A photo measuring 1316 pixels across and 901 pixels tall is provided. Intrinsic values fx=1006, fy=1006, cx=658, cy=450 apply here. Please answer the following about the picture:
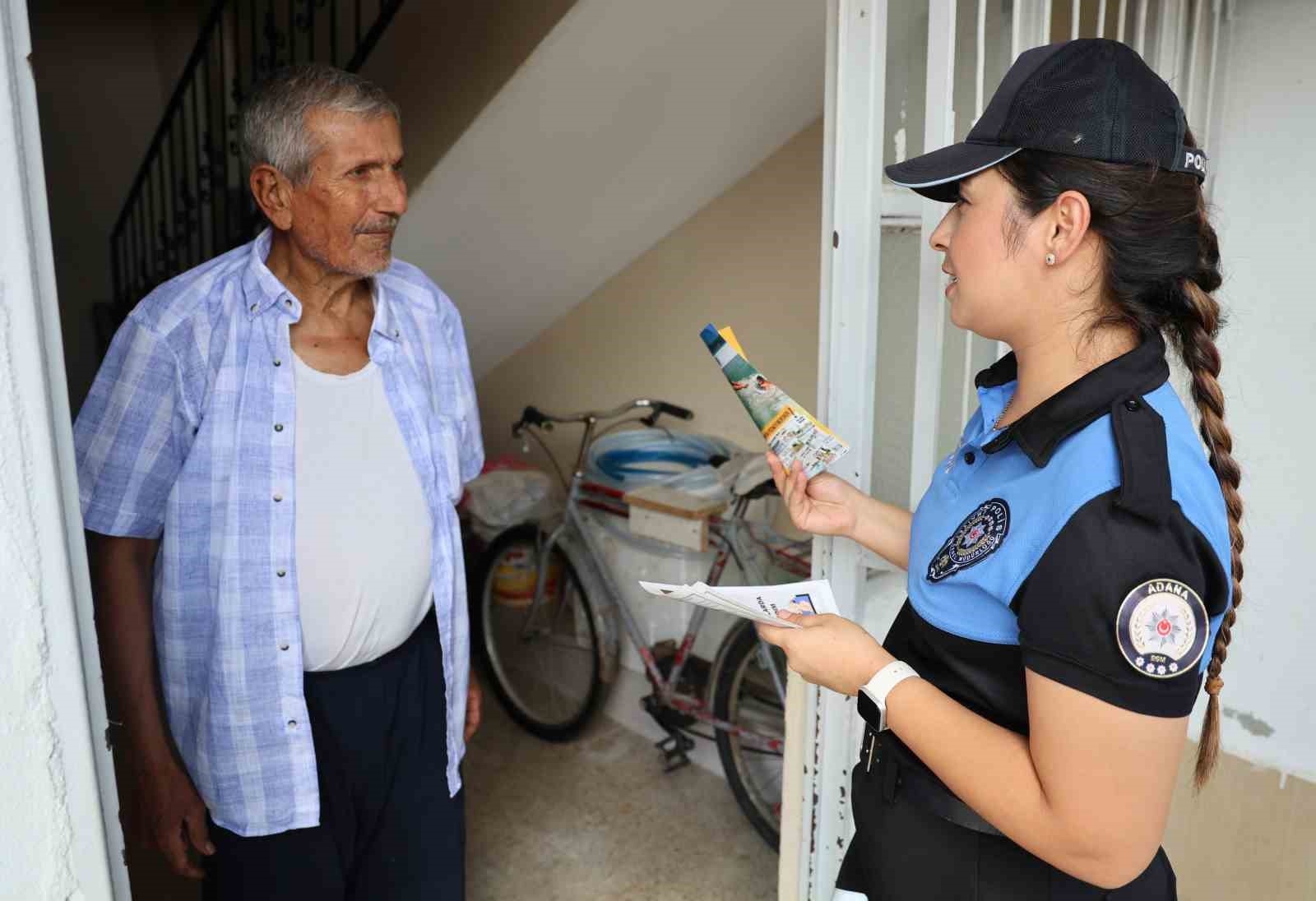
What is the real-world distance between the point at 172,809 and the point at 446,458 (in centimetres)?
62

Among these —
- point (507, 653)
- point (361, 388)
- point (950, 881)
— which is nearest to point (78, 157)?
point (507, 653)

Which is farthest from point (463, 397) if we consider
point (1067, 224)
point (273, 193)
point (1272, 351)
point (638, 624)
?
point (1272, 351)

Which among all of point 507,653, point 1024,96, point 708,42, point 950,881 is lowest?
point 507,653

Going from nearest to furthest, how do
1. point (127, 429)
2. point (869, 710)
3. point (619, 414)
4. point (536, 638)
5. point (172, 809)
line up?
point (869, 710) → point (127, 429) → point (172, 809) → point (619, 414) → point (536, 638)

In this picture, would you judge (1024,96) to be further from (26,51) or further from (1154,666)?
(26,51)

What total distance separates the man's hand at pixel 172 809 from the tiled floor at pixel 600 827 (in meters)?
1.04

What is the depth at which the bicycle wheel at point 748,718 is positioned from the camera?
97.6 inches

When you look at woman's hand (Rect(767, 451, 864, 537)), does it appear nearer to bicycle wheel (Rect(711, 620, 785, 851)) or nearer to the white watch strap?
the white watch strap

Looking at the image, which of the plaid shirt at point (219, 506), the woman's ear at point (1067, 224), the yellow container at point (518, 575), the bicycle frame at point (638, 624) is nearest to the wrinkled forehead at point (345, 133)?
the plaid shirt at point (219, 506)

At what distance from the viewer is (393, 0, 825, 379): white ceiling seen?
7.41 ft

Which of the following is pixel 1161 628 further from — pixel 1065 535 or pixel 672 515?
pixel 672 515

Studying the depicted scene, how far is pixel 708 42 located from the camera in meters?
2.30

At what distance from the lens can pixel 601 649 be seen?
288 cm

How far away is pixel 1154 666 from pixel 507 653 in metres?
2.69
